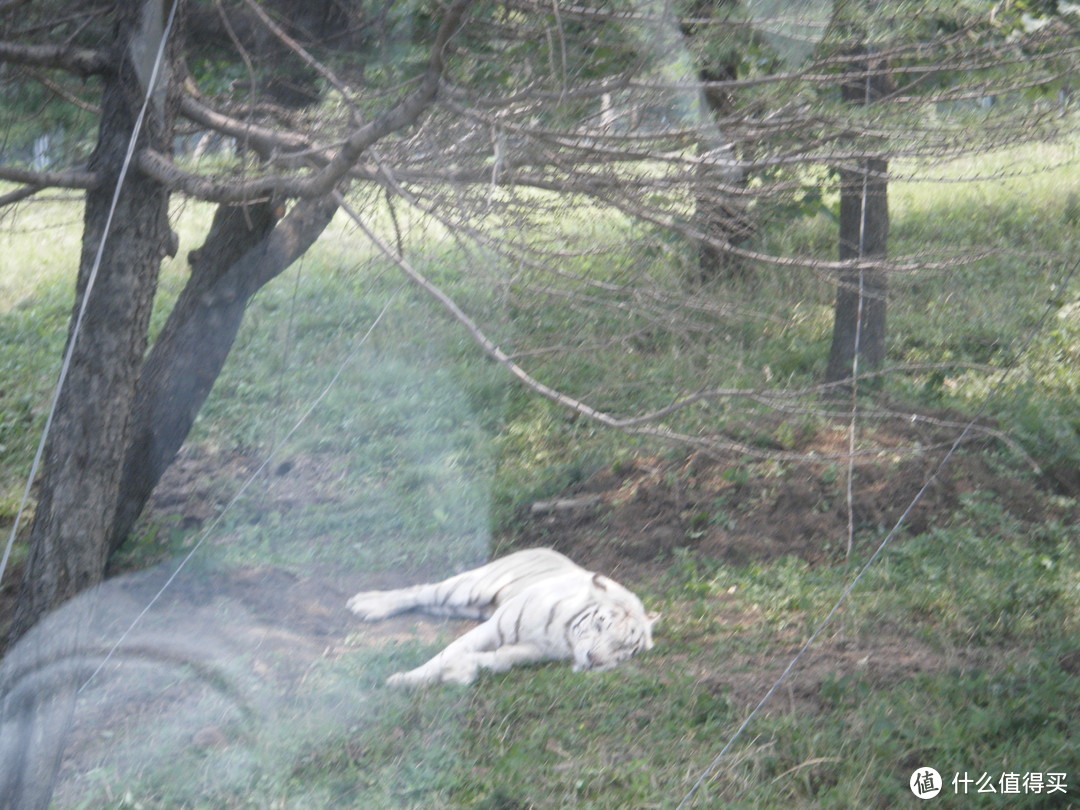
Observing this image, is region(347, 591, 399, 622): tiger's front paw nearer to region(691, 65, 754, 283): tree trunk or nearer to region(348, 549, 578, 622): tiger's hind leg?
region(348, 549, 578, 622): tiger's hind leg

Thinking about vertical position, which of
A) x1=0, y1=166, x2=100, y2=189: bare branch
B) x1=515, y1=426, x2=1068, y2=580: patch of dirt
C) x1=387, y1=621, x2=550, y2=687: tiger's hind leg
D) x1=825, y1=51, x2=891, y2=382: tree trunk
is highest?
x1=0, y1=166, x2=100, y2=189: bare branch

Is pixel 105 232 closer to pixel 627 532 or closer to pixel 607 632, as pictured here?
pixel 607 632

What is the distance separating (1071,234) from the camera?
823cm

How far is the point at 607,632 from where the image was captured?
4.86 m

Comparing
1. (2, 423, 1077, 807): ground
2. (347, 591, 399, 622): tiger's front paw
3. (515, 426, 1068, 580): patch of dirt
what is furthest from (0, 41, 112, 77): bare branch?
(515, 426, 1068, 580): patch of dirt

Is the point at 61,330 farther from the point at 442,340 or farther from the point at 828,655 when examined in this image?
the point at 828,655

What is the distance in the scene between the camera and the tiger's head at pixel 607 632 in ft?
15.8

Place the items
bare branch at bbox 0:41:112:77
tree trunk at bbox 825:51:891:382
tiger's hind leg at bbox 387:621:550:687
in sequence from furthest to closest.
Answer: tree trunk at bbox 825:51:891:382 → tiger's hind leg at bbox 387:621:550:687 → bare branch at bbox 0:41:112:77

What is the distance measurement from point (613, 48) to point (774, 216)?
84.2 inches

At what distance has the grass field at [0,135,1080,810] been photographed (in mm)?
3941

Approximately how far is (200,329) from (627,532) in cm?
292

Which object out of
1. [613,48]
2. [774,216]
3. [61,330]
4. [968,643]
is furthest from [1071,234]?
[61,330]

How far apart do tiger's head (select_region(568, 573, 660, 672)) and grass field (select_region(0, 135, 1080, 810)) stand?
10cm

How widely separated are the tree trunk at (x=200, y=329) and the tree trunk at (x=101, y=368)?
1.74 m
